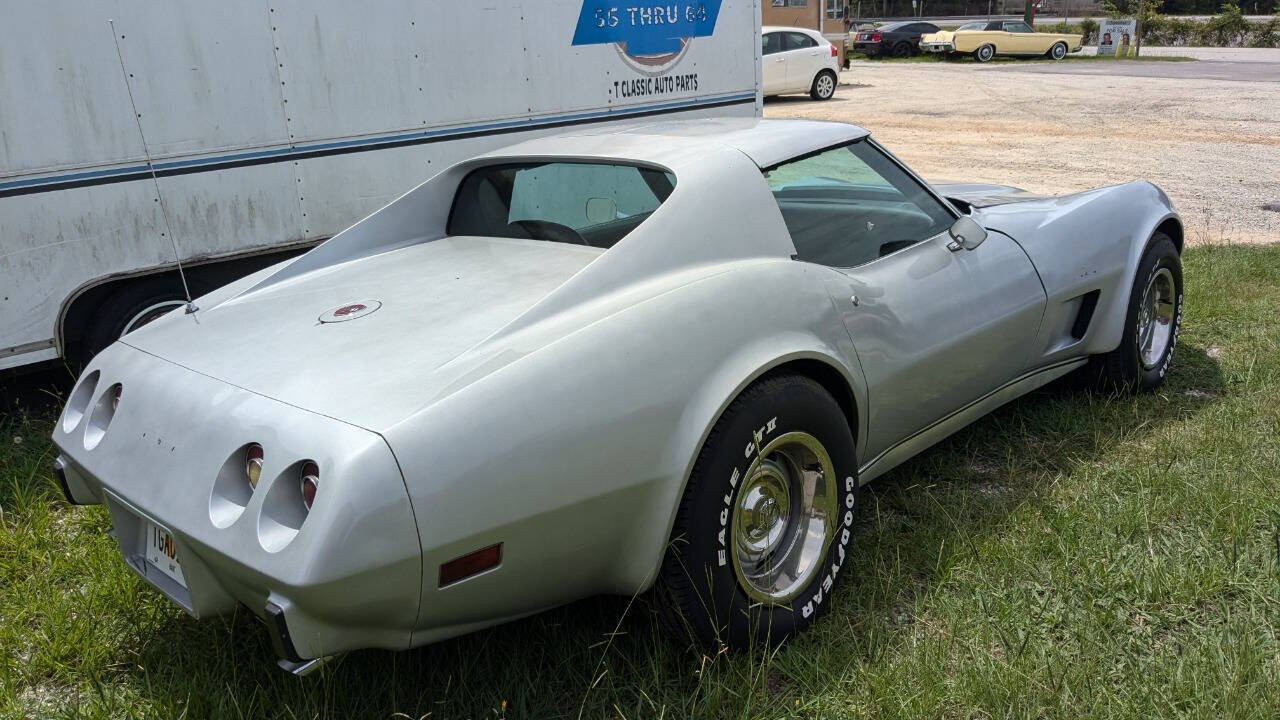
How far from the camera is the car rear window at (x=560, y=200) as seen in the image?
2.92m

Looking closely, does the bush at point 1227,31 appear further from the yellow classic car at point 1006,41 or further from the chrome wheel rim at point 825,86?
the chrome wheel rim at point 825,86

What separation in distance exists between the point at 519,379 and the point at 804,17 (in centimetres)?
2191

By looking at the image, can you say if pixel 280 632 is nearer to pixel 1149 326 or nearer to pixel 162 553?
pixel 162 553

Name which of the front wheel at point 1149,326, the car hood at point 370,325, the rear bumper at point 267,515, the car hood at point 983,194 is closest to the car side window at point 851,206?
the car hood at point 983,194

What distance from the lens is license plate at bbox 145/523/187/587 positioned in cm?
226

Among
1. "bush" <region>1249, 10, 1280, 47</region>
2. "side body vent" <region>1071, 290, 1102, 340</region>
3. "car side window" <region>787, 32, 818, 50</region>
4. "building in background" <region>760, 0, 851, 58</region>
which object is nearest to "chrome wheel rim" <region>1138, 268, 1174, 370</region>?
"side body vent" <region>1071, 290, 1102, 340</region>

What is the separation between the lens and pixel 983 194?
14.0ft

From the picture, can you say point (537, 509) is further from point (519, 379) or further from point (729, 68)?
point (729, 68)

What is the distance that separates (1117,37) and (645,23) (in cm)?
2854

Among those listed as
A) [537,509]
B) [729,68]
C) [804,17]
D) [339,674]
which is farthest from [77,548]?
[804,17]

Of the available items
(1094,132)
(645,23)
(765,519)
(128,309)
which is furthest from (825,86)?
(765,519)

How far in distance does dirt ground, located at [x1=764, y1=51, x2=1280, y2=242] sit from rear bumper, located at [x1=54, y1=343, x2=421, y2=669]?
24.9 ft

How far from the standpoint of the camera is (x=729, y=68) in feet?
24.3

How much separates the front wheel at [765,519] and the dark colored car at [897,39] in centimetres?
3244
